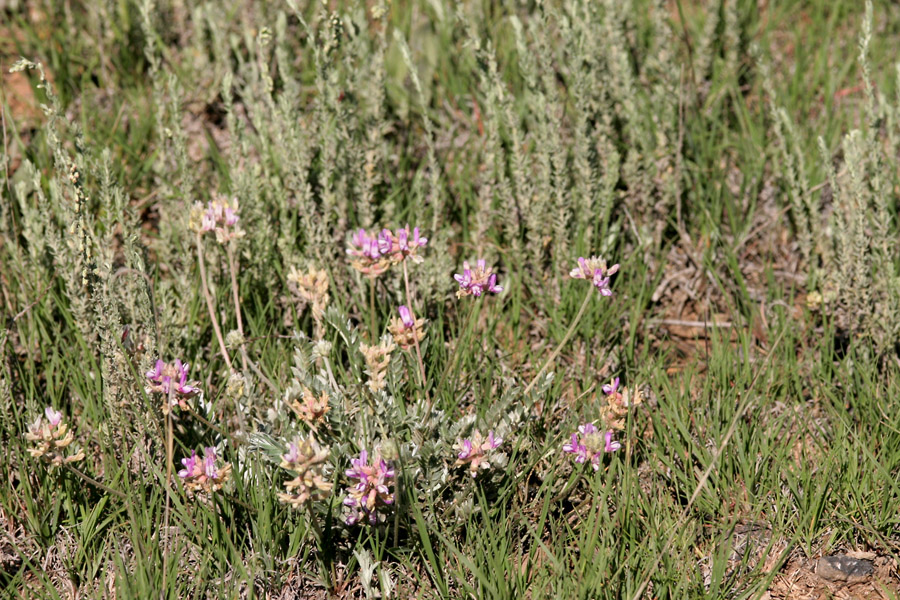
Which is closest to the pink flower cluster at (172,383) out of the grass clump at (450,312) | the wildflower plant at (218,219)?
the grass clump at (450,312)

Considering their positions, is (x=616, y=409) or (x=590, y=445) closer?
(x=590, y=445)

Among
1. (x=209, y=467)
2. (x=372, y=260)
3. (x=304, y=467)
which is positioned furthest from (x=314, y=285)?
(x=304, y=467)

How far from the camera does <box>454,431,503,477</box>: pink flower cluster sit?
2.14m

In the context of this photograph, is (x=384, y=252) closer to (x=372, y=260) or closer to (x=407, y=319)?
(x=372, y=260)

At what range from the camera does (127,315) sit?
2.69 metres

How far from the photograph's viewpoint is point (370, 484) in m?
1.99

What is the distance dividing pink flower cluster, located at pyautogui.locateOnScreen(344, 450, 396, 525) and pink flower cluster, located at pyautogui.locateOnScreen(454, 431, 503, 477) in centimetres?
20

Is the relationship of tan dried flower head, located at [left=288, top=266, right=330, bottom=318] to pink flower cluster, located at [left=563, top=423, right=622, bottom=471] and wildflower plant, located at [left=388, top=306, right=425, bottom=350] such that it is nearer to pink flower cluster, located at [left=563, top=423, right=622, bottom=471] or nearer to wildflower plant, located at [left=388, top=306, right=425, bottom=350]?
wildflower plant, located at [left=388, top=306, right=425, bottom=350]

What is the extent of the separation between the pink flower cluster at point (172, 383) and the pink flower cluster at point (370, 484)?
20.6 inches

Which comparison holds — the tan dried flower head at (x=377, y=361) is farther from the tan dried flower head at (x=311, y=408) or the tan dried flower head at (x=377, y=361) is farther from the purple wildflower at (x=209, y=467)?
the purple wildflower at (x=209, y=467)

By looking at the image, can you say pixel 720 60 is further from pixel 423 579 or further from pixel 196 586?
pixel 196 586

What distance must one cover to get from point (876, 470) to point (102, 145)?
308 centimetres

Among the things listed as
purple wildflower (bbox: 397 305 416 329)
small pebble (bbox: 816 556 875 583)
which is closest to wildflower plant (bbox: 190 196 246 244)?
purple wildflower (bbox: 397 305 416 329)

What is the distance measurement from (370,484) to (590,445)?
570 millimetres
